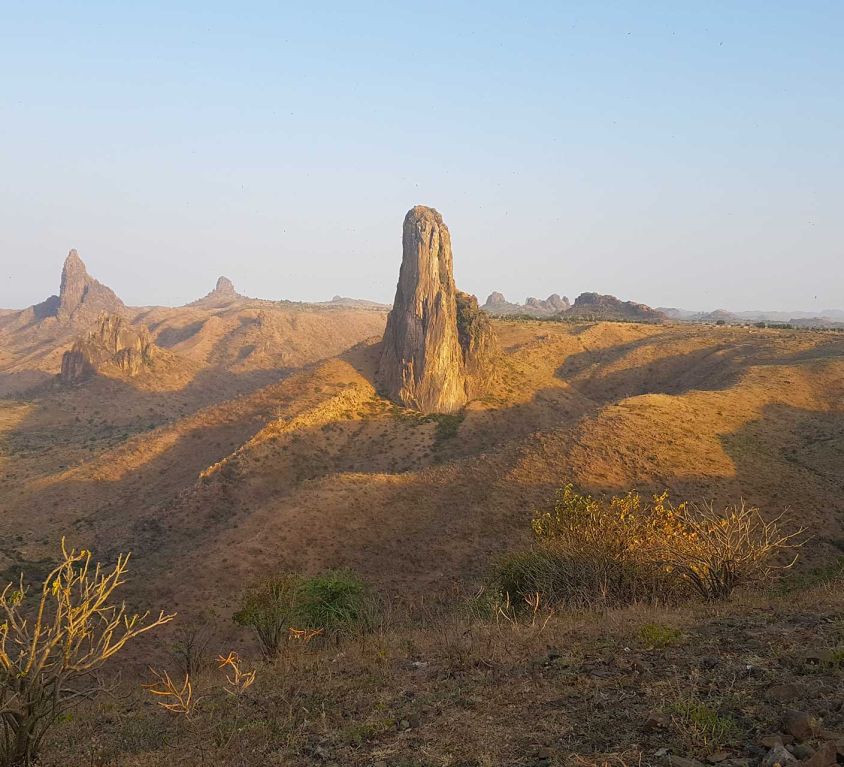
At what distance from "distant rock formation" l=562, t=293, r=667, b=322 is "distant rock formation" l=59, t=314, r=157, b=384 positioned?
101 meters

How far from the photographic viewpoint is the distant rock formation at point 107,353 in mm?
97375

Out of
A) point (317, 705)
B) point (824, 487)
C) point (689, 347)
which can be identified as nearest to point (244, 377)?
point (689, 347)

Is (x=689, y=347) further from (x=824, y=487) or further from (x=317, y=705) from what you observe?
(x=317, y=705)

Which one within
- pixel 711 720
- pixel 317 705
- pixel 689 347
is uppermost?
pixel 689 347

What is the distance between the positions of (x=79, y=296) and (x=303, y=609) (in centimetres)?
19678

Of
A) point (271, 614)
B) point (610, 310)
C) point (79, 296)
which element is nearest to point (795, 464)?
point (271, 614)

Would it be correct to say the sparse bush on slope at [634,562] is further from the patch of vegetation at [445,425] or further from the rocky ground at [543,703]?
the patch of vegetation at [445,425]

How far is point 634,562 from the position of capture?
18.4m

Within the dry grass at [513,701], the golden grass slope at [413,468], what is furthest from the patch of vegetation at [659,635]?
the golden grass slope at [413,468]

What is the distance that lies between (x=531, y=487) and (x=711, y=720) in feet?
97.1

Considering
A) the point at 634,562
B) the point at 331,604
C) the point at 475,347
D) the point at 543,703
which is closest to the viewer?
the point at 543,703

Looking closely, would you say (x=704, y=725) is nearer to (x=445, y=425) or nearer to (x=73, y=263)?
(x=445, y=425)

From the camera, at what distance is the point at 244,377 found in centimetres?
12512

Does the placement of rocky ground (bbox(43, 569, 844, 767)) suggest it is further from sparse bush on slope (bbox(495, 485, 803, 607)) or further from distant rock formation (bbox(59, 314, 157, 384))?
distant rock formation (bbox(59, 314, 157, 384))
